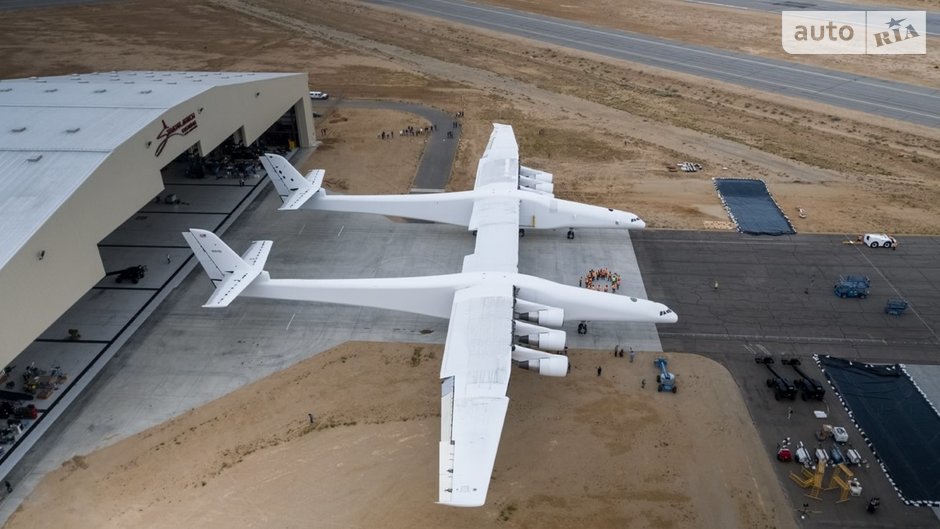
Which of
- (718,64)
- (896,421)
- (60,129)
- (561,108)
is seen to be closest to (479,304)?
(896,421)

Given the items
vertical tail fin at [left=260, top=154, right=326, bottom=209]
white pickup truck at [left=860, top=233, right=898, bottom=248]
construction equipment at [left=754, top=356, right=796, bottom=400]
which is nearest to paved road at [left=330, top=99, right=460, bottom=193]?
vertical tail fin at [left=260, top=154, right=326, bottom=209]

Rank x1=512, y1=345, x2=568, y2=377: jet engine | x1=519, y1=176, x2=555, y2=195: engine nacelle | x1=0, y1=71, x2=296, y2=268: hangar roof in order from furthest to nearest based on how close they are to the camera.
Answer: x1=519, y1=176, x2=555, y2=195: engine nacelle, x1=512, y1=345, x2=568, y2=377: jet engine, x1=0, y1=71, x2=296, y2=268: hangar roof

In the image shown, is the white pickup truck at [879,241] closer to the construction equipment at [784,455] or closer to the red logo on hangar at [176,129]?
the construction equipment at [784,455]

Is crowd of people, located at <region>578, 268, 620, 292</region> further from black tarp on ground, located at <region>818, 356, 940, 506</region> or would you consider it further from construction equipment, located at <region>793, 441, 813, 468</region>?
construction equipment, located at <region>793, 441, 813, 468</region>

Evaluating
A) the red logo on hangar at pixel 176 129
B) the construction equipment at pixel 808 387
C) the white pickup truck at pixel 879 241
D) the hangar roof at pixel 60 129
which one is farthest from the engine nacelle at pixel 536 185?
the red logo on hangar at pixel 176 129

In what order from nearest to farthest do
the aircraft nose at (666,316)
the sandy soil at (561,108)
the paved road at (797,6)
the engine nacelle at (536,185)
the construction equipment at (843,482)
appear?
the construction equipment at (843,482) → the aircraft nose at (666,316) → the engine nacelle at (536,185) → the sandy soil at (561,108) → the paved road at (797,6)

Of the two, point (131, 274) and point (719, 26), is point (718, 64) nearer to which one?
point (719, 26)

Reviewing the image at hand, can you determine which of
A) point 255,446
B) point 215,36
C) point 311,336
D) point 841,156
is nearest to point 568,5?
point 215,36
